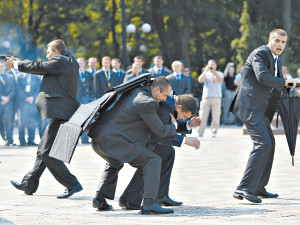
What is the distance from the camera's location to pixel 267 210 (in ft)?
27.8

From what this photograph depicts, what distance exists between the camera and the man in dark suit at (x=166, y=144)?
8336 millimetres

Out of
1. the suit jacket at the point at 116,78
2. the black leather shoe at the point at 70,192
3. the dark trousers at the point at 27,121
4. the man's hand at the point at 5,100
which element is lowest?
the dark trousers at the point at 27,121

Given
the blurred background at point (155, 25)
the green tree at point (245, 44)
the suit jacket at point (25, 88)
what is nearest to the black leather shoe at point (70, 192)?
the suit jacket at point (25, 88)

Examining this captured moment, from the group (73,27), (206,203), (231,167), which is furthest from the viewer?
(73,27)

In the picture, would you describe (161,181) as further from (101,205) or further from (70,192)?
(70,192)

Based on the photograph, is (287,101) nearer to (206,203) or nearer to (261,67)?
(261,67)

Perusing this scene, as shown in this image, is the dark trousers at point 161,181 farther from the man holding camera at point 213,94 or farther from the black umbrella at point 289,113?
the man holding camera at point 213,94

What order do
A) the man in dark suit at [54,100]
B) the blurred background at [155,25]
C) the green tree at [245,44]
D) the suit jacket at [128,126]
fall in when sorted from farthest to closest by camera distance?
the blurred background at [155,25]
the green tree at [245,44]
the man in dark suit at [54,100]
the suit jacket at [128,126]

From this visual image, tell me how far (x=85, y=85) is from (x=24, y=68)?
9.67 m

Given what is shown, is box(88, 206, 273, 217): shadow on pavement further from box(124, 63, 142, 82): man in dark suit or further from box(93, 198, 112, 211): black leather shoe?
box(124, 63, 142, 82): man in dark suit

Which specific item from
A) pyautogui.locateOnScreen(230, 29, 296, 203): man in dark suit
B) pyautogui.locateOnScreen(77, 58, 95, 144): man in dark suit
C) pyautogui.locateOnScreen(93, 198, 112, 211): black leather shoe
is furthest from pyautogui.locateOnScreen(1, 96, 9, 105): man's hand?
pyautogui.locateOnScreen(93, 198, 112, 211): black leather shoe

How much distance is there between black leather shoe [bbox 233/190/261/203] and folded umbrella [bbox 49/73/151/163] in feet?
5.83

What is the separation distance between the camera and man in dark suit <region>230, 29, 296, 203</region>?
9.20 m

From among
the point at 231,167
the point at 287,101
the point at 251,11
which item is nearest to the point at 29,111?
the point at 231,167
